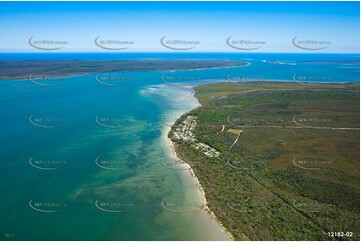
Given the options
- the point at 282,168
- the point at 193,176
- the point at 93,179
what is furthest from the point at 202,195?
the point at 93,179

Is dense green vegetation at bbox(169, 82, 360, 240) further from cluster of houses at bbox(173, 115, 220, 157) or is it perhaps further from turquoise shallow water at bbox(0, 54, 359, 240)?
turquoise shallow water at bbox(0, 54, 359, 240)

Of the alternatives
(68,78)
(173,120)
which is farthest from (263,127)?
(68,78)

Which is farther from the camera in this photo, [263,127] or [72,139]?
[263,127]

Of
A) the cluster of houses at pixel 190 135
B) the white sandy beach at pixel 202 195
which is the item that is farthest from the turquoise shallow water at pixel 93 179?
the cluster of houses at pixel 190 135

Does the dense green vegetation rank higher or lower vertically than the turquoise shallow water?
higher

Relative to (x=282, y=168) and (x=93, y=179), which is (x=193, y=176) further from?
(x=93, y=179)

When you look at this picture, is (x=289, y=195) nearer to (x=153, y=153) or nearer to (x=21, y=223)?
(x=153, y=153)

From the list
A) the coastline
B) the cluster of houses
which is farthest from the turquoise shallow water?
the cluster of houses

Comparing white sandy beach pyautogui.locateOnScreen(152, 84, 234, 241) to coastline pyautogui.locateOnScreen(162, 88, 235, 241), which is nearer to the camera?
white sandy beach pyautogui.locateOnScreen(152, 84, 234, 241)

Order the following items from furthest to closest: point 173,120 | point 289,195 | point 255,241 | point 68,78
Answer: point 68,78, point 173,120, point 289,195, point 255,241
